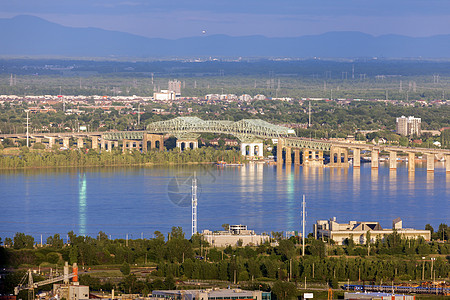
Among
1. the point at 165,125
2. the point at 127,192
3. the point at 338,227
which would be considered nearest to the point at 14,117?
the point at 165,125

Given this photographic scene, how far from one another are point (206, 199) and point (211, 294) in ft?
35.5

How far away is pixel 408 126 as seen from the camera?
44.9 metres

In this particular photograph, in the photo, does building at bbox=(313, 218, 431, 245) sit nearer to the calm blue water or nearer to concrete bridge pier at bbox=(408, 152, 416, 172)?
the calm blue water

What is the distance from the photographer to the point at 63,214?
73.3 feet

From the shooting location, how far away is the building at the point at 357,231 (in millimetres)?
18781

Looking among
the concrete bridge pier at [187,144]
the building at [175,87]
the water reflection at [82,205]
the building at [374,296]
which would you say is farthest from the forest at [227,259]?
the building at [175,87]

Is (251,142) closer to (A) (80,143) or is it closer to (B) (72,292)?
(A) (80,143)

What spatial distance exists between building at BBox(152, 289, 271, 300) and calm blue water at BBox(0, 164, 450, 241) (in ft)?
18.3

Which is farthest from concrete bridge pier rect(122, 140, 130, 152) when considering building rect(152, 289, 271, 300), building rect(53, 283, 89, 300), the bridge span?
building rect(53, 283, 89, 300)

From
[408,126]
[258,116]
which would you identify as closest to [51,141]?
[408,126]

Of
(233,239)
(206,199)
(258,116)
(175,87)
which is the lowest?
(233,239)

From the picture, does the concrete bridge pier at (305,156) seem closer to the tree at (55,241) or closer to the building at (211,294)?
the tree at (55,241)

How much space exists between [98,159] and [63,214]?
11.4 metres

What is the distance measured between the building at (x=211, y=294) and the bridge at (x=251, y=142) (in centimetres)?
1862
